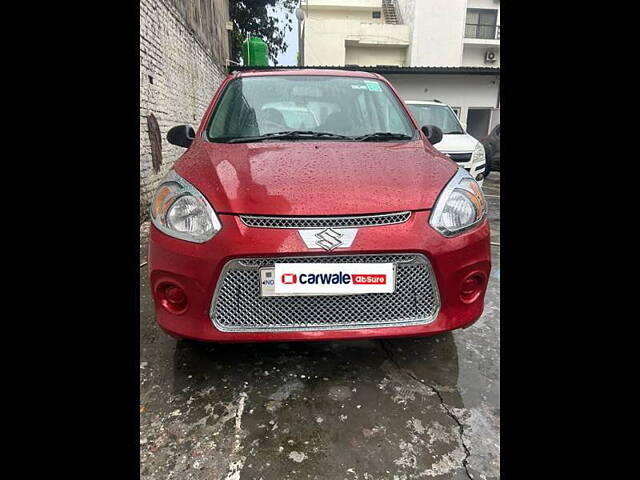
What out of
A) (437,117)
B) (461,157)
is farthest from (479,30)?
(461,157)

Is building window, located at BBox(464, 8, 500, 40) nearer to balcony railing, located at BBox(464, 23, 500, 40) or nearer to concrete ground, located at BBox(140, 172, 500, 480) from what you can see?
balcony railing, located at BBox(464, 23, 500, 40)

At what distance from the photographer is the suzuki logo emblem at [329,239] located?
4.95 ft

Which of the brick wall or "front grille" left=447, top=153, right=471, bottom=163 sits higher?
the brick wall

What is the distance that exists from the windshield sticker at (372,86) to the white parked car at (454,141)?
2616 millimetres

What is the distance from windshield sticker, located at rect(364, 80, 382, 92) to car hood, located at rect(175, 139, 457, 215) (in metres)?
0.84

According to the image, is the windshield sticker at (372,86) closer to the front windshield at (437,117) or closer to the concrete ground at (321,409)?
the concrete ground at (321,409)

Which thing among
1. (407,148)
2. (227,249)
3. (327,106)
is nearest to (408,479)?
(227,249)

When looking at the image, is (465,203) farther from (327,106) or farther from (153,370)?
(153,370)

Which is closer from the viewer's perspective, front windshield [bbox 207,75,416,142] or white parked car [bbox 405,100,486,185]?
front windshield [bbox 207,75,416,142]

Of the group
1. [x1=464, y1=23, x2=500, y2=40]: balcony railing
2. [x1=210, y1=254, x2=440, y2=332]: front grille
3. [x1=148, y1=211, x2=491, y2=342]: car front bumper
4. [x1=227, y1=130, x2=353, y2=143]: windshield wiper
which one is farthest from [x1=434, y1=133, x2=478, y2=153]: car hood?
[x1=464, y1=23, x2=500, y2=40]: balcony railing

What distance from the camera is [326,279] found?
1.54 meters

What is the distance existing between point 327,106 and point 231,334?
165cm

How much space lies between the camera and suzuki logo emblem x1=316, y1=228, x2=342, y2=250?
151 centimetres

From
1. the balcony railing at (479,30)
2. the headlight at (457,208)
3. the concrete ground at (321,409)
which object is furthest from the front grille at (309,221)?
the balcony railing at (479,30)
